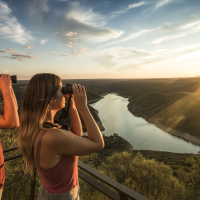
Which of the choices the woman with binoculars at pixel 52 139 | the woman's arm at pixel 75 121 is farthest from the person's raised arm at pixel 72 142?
the woman's arm at pixel 75 121

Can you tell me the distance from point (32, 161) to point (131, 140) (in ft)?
142

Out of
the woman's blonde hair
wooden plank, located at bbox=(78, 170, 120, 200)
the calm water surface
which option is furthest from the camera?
the calm water surface

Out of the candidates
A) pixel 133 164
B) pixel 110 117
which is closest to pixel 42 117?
pixel 133 164

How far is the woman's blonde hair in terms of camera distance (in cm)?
122

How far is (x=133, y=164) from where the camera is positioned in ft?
59.5

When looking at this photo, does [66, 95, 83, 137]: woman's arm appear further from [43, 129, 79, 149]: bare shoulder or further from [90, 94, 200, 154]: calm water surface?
[90, 94, 200, 154]: calm water surface

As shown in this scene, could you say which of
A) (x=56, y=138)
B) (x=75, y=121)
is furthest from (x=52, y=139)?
(x=75, y=121)

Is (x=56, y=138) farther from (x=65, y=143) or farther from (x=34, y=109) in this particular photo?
(x=34, y=109)

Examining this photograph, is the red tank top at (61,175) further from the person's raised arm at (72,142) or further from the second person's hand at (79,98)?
the second person's hand at (79,98)

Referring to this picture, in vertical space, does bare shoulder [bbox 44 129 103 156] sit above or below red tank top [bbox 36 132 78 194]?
above

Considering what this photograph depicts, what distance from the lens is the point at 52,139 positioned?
3.59 ft

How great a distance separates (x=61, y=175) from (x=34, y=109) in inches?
23.3

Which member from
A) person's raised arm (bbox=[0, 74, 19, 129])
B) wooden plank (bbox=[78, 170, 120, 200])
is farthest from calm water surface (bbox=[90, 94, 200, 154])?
person's raised arm (bbox=[0, 74, 19, 129])

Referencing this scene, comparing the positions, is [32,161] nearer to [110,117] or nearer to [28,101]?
[28,101]
